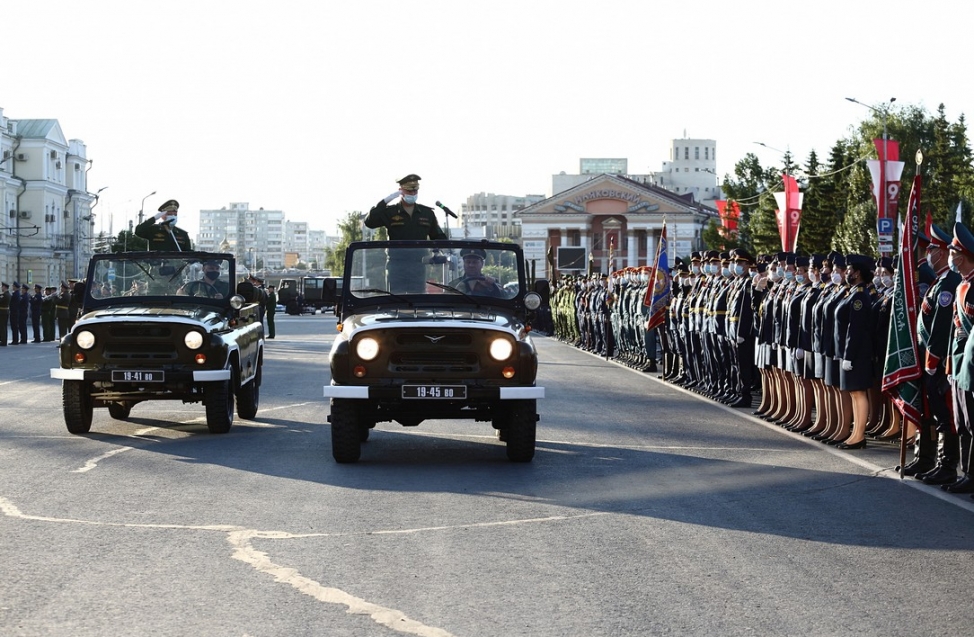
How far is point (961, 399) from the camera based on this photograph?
10992 millimetres

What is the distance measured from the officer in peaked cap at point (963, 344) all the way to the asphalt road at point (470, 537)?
54 cm

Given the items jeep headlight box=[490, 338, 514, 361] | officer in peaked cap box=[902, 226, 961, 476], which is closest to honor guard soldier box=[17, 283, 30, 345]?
jeep headlight box=[490, 338, 514, 361]

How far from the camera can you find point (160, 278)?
16188 mm

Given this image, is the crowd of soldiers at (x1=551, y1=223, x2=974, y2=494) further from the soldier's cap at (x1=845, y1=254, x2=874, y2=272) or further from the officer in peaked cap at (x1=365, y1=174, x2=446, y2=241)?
the officer in peaked cap at (x1=365, y1=174, x2=446, y2=241)

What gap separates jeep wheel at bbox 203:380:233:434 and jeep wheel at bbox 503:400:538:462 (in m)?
3.85

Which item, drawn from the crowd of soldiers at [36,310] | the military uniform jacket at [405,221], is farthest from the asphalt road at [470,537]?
the crowd of soldiers at [36,310]

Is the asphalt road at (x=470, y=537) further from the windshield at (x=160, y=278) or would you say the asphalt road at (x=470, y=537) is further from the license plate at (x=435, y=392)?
the windshield at (x=160, y=278)

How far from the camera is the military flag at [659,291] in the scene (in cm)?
2680

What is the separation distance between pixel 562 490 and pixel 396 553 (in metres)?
2.87

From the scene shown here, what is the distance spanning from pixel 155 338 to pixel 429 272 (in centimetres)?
297

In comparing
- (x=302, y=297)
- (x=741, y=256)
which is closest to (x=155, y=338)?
(x=741, y=256)

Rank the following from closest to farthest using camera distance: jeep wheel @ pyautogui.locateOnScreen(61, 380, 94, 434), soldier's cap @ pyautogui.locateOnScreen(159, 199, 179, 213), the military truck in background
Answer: jeep wheel @ pyautogui.locateOnScreen(61, 380, 94, 434), soldier's cap @ pyautogui.locateOnScreen(159, 199, 179, 213), the military truck in background

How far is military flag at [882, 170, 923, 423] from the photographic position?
12.0 metres

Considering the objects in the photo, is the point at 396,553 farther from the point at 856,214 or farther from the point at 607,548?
the point at 856,214
